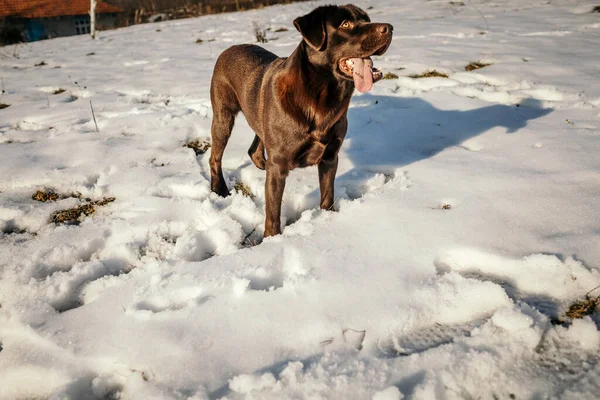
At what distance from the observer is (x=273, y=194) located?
2.34 meters

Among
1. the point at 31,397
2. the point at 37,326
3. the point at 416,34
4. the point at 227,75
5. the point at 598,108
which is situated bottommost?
the point at 31,397

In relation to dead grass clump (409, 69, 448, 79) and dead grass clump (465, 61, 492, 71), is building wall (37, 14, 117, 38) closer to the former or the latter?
dead grass clump (409, 69, 448, 79)

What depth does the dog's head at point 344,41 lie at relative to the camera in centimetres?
204

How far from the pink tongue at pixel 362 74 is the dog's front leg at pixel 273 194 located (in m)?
0.74

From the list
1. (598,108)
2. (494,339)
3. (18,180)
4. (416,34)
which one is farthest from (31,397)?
(416,34)

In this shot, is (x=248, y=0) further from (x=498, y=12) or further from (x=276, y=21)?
(x=498, y=12)

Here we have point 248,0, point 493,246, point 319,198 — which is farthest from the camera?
point 248,0

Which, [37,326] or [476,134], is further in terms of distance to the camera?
[476,134]

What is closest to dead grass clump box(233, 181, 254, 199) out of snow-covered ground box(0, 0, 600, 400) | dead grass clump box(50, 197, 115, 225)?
snow-covered ground box(0, 0, 600, 400)

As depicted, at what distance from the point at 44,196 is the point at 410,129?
3.63 m

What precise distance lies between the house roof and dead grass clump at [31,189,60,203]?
30.3 m

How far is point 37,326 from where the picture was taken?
1646 mm

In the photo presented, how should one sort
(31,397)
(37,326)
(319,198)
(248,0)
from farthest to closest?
(248,0), (319,198), (37,326), (31,397)

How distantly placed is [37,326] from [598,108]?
5.34m
